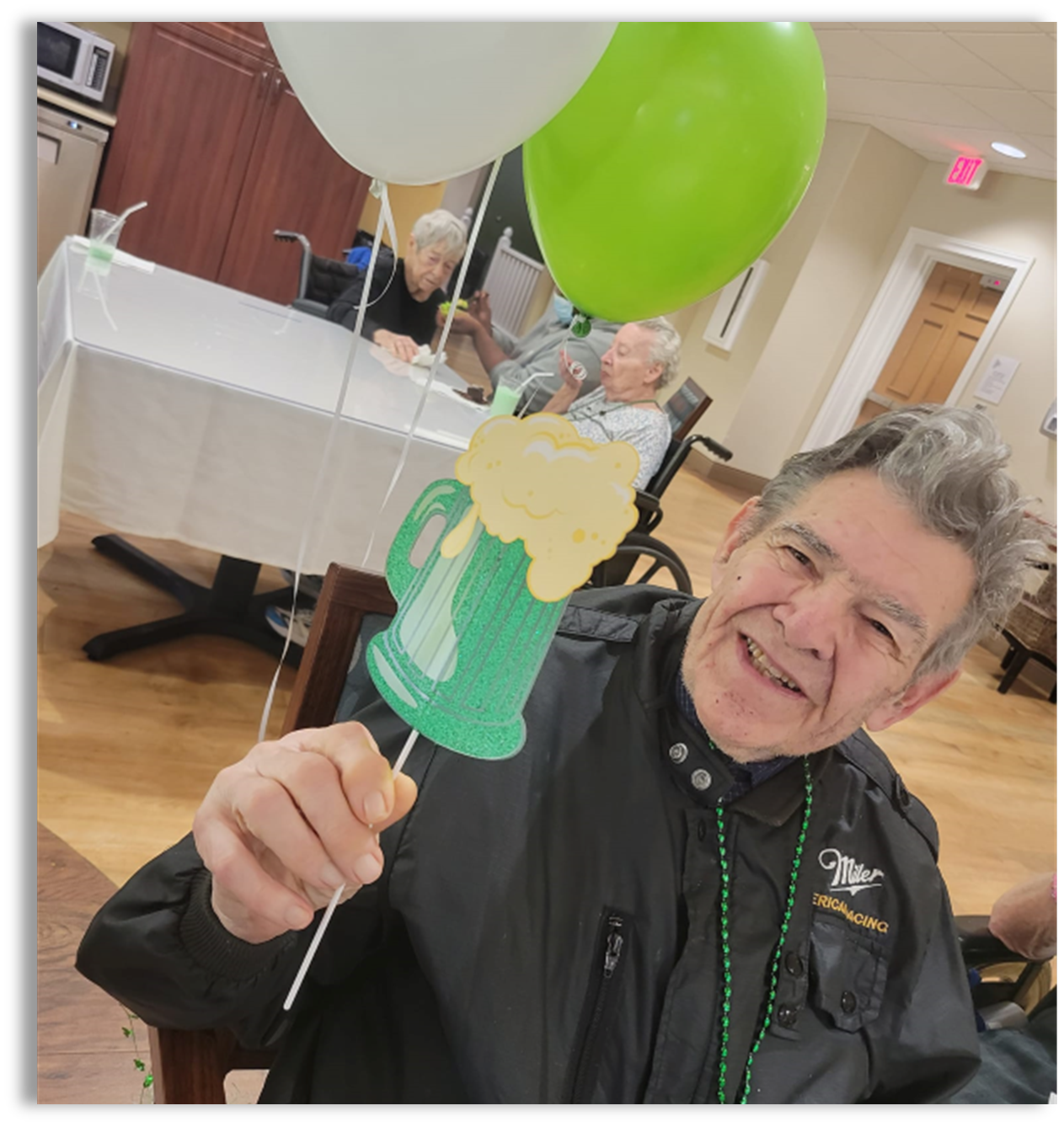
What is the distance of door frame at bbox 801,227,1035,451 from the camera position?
6.74m

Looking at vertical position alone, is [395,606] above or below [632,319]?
below

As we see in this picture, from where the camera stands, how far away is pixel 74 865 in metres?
1.82

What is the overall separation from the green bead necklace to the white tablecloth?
1.46 m

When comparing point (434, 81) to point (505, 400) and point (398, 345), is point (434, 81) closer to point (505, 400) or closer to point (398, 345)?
point (505, 400)

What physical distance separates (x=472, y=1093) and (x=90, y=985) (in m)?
0.97

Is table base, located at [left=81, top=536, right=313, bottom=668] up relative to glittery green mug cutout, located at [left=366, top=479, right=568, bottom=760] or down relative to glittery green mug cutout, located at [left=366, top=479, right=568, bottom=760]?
down

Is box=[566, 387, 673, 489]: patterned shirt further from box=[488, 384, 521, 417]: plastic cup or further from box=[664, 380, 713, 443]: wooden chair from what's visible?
box=[664, 380, 713, 443]: wooden chair

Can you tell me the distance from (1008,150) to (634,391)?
487cm

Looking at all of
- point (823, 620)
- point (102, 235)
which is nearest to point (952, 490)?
point (823, 620)

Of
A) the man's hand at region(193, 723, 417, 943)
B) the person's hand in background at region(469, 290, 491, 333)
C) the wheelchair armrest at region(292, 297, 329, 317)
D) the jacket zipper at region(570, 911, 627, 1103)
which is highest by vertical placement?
the person's hand in background at region(469, 290, 491, 333)

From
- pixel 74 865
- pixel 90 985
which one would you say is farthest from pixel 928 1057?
pixel 74 865

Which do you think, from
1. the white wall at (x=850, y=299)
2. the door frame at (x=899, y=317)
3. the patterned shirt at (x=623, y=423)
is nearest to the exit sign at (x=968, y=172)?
the white wall at (x=850, y=299)

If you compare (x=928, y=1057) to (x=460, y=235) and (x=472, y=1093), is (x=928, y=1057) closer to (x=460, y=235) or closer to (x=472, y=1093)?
(x=472, y=1093)

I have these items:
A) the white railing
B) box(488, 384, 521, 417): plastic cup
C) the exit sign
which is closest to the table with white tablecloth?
box(488, 384, 521, 417): plastic cup
